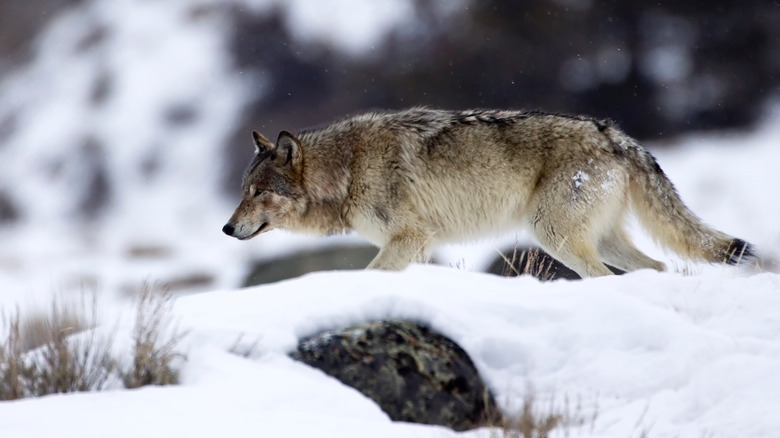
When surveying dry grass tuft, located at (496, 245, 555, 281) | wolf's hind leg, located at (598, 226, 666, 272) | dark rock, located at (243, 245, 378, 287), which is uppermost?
wolf's hind leg, located at (598, 226, 666, 272)

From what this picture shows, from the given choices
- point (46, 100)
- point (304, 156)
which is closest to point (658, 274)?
point (304, 156)

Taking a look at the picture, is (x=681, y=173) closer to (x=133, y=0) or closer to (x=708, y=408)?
(x=708, y=408)

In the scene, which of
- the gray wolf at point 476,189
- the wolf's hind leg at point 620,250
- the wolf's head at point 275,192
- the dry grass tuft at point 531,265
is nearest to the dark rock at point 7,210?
the dry grass tuft at point 531,265

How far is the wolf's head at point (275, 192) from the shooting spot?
652 cm

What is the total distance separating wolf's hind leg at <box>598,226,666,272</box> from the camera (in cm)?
629

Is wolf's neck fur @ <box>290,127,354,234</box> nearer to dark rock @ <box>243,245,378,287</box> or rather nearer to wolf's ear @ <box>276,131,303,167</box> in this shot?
wolf's ear @ <box>276,131,303,167</box>

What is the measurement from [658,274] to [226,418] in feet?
8.59

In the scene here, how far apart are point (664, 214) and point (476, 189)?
4.64 feet

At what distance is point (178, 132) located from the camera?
25.7 metres

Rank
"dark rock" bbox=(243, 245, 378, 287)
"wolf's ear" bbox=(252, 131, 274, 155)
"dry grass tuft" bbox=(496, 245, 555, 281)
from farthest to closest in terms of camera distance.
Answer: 1. "dark rock" bbox=(243, 245, 378, 287)
2. "wolf's ear" bbox=(252, 131, 274, 155)
3. "dry grass tuft" bbox=(496, 245, 555, 281)

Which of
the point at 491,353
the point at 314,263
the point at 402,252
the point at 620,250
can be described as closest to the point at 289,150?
the point at 402,252

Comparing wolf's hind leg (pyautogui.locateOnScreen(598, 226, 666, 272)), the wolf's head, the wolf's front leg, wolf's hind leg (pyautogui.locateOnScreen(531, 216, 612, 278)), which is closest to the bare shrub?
the wolf's front leg

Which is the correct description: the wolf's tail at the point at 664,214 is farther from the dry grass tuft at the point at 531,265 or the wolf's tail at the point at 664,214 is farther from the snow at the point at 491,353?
the dry grass tuft at the point at 531,265

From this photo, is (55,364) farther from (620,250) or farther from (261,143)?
(620,250)
